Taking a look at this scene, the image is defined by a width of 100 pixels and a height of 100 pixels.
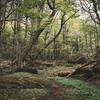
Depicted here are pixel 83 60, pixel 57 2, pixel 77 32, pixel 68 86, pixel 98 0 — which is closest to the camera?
pixel 68 86

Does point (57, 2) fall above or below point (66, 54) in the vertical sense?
above

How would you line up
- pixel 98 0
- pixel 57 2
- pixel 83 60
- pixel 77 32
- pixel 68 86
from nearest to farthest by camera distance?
pixel 68 86 → pixel 98 0 → pixel 57 2 → pixel 83 60 → pixel 77 32

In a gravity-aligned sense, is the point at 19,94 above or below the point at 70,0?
below

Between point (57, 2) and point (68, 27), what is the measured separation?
2143 cm

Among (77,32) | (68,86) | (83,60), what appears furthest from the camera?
(77,32)

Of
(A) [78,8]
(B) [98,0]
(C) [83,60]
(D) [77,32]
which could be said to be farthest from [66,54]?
(B) [98,0]

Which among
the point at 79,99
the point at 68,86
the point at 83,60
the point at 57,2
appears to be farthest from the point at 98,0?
the point at 83,60

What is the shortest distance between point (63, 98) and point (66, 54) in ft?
96.3

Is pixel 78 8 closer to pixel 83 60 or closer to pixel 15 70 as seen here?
pixel 15 70

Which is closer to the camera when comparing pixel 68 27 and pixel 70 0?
pixel 70 0

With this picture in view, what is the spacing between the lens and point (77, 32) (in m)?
34.9

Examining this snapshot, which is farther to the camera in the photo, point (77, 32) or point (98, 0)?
point (77, 32)

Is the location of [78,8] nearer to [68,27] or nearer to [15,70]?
[15,70]

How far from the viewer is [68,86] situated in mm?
9727
